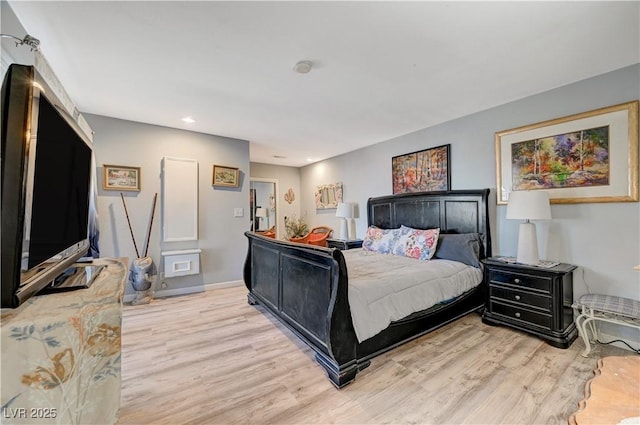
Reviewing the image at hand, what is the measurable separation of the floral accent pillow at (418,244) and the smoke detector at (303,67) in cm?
240

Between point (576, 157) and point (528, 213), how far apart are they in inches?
30.8

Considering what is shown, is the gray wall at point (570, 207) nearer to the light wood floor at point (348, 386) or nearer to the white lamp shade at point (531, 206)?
the white lamp shade at point (531, 206)

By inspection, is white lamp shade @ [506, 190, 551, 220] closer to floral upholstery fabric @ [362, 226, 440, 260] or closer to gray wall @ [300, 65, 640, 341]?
gray wall @ [300, 65, 640, 341]

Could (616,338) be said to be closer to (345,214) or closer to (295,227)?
(345,214)

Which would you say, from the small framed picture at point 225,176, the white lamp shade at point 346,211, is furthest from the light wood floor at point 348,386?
the white lamp shade at point 346,211

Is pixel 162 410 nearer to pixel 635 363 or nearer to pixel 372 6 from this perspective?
pixel 372 6

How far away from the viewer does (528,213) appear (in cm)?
257

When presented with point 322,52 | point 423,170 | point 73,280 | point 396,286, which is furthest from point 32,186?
point 423,170

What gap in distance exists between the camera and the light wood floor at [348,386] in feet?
5.30

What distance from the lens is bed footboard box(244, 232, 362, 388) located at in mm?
1876

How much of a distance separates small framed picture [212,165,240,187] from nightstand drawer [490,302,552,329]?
401 cm

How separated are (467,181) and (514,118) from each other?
870 mm

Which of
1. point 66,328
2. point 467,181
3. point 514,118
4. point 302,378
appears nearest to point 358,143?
point 467,181

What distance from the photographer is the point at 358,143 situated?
4863 mm
